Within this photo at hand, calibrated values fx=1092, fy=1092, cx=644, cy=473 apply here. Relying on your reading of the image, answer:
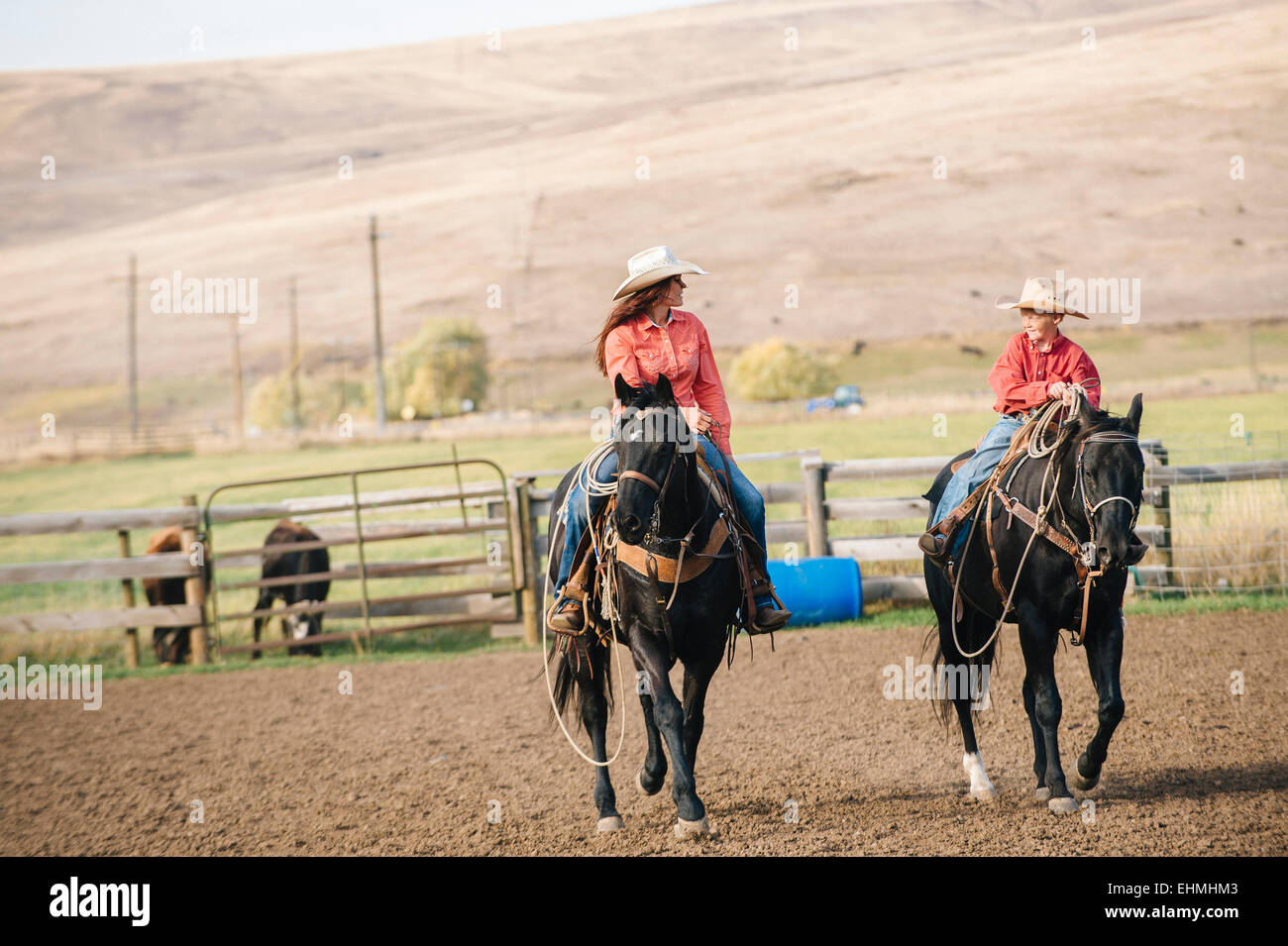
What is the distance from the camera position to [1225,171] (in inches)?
2687

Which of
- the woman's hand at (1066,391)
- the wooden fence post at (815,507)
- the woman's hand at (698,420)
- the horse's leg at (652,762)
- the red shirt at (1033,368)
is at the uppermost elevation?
the red shirt at (1033,368)

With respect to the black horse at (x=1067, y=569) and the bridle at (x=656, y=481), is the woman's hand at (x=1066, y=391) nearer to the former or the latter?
the black horse at (x=1067, y=569)

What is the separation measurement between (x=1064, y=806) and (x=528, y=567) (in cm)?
685

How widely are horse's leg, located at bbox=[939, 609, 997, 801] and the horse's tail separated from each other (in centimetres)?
193

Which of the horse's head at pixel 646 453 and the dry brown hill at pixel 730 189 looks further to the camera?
the dry brown hill at pixel 730 189

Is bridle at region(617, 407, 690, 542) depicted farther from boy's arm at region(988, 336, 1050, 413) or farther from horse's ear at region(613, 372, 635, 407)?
boy's arm at region(988, 336, 1050, 413)

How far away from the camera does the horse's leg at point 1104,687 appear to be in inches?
202

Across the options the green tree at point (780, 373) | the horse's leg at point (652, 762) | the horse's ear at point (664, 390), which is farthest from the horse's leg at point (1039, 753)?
the green tree at point (780, 373)

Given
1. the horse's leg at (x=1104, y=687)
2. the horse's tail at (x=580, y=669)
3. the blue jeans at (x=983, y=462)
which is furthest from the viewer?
the blue jeans at (x=983, y=462)

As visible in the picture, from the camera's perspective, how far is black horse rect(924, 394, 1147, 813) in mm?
5004

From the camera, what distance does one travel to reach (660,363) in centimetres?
540

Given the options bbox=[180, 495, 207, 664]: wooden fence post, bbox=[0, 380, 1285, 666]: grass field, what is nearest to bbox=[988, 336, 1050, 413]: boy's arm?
bbox=[0, 380, 1285, 666]: grass field

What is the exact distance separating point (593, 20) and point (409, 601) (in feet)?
541

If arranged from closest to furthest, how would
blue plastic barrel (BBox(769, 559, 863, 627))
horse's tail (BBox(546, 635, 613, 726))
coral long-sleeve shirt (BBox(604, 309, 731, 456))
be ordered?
coral long-sleeve shirt (BBox(604, 309, 731, 456)) < horse's tail (BBox(546, 635, 613, 726)) < blue plastic barrel (BBox(769, 559, 863, 627))
